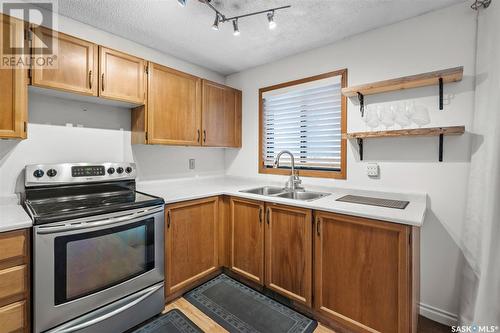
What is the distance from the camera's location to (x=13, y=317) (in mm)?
1276

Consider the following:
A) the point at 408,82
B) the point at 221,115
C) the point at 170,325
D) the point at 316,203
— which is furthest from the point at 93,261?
the point at 408,82

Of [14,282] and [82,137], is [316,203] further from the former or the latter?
[82,137]

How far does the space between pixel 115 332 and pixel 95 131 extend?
5.33 feet

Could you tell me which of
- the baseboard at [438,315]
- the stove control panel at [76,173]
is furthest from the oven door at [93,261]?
the baseboard at [438,315]

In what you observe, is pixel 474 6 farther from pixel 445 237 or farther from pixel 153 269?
pixel 153 269

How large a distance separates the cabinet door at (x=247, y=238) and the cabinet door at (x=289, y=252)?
0.26 feet

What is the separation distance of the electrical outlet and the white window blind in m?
0.28

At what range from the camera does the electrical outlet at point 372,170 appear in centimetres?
204

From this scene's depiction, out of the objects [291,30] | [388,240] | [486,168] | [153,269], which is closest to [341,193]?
[388,240]

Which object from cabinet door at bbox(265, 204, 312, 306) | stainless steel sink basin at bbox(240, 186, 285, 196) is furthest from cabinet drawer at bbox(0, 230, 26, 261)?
stainless steel sink basin at bbox(240, 186, 285, 196)

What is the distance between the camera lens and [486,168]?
4.76ft

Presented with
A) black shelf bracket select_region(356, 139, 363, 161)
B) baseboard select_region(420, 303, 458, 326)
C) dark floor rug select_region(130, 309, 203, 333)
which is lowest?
dark floor rug select_region(130, 309, 203, 333)

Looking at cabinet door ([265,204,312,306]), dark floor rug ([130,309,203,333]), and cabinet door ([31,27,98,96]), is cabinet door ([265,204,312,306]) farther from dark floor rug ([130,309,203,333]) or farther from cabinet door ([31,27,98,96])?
cabinet door ([31,27,98,96])

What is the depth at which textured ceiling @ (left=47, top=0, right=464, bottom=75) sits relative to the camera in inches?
68.1
